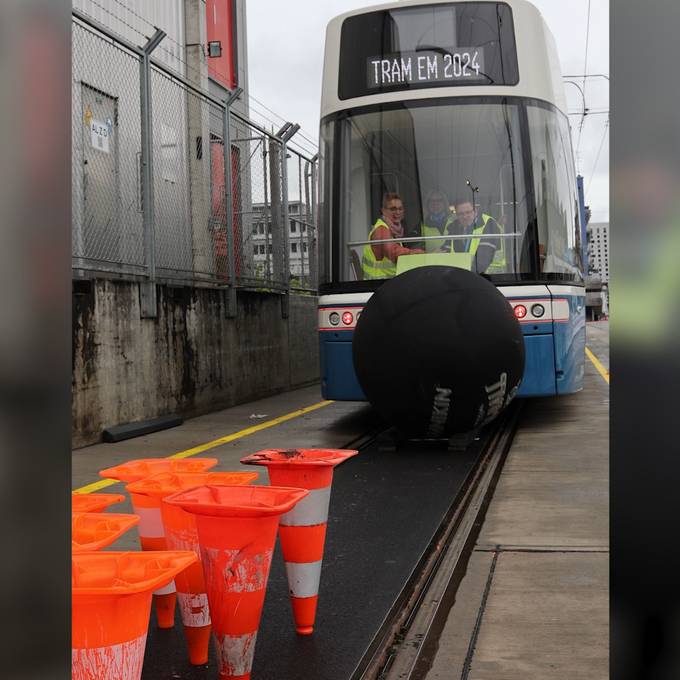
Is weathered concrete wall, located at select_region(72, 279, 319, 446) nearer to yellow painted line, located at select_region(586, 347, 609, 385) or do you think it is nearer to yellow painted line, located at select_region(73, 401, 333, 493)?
yellow painted line, located at select_region(73, 401, 333, 493)

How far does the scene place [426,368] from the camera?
7.16 m

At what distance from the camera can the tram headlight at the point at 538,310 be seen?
8.50 metres

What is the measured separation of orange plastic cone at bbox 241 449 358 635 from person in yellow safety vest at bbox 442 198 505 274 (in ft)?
17.6

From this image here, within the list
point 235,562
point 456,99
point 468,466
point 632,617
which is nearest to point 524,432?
point 468,466

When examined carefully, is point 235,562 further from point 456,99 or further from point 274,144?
point 274,144

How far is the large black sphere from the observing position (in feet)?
23.5

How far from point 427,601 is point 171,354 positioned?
6.86m

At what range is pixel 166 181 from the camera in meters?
10.4

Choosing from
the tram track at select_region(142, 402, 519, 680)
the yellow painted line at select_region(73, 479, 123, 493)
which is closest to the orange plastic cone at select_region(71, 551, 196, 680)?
the tram track at select_region(142, 402, 519, 680)

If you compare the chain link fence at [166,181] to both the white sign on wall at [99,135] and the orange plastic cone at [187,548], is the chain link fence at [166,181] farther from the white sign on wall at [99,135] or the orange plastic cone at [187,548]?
the orange plastic cone at [187,548]

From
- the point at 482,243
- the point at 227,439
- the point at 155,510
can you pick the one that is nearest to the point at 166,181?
the point at 227,439

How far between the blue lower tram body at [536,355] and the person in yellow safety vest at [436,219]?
84 cm

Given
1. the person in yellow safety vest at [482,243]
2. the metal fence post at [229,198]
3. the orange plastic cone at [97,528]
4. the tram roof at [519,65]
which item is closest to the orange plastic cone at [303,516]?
the orange plastic cone at [97,528]

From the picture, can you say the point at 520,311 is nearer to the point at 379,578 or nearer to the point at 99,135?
the point at 99,135
